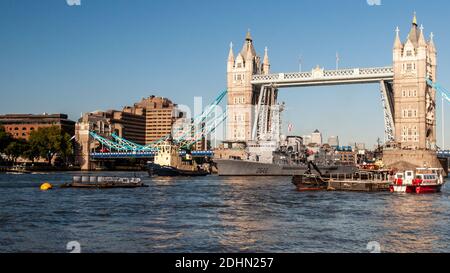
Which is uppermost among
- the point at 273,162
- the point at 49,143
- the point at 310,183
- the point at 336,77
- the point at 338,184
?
the point at 336,77

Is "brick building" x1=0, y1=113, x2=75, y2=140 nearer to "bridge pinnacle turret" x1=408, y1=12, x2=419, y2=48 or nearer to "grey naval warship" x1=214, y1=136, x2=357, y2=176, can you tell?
"grey naval warship" x1=214, y1=136, x2=357, y2=176

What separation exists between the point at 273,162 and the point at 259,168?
294cm

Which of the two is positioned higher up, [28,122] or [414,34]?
[414,34]

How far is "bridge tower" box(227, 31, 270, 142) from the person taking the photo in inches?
5212

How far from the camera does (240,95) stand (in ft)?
438

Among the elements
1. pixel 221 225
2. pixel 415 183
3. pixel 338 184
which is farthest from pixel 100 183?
pixel 221 225

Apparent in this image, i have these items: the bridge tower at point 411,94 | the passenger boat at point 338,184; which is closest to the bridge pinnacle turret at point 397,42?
the bridge tower at point 411,94

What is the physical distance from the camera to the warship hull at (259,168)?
107688 mm


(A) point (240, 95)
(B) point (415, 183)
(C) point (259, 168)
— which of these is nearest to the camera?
A: (B) point (415, 183)

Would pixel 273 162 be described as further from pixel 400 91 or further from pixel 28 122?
pixel 28 122

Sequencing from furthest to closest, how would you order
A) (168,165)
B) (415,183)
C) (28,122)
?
1. (28,122)
2. (168,165)
3. (415,183)

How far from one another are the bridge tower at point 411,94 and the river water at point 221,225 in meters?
74.1
